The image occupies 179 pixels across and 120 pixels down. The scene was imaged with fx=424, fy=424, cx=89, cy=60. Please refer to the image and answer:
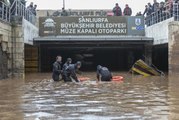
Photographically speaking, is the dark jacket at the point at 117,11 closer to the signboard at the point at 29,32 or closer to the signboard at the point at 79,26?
the signboard at the point at 79,26

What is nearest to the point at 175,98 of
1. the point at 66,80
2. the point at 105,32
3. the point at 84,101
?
the point at 84,101

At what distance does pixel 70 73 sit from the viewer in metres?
18.2

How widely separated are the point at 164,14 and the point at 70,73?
12.2 meters

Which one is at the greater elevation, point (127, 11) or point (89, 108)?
point (127, 11)

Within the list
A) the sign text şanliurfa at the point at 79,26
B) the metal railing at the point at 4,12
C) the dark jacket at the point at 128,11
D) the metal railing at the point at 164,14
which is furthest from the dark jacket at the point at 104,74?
the dark jacket at the point at 128,11

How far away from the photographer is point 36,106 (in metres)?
9.91

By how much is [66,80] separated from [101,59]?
2824cm

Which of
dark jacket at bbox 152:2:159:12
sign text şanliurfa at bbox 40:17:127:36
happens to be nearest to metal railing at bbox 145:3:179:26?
dark jacket at bbox 152:2:159:12

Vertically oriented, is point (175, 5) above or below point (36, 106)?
above

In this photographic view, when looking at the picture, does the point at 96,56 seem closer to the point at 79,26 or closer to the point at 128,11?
the point at 128,11

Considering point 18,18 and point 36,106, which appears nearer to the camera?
Result: point 36,106

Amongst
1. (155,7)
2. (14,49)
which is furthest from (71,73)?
(155,7)

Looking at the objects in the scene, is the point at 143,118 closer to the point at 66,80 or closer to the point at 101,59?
the point at 66,80

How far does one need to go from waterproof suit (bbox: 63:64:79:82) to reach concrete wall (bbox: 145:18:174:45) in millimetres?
10199
